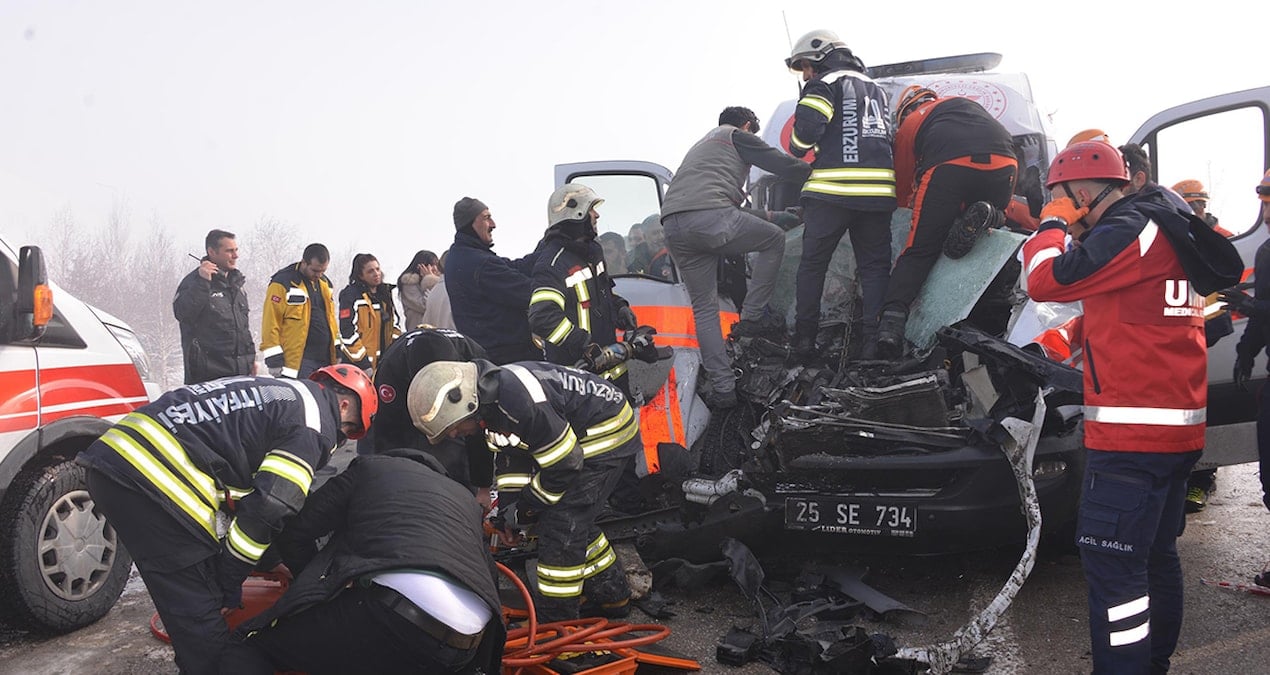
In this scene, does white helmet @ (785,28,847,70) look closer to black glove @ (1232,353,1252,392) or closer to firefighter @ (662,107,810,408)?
firefighter @ (662,107,810,408)

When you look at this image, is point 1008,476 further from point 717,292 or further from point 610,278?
point 610,278

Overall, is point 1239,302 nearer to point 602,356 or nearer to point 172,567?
point 602,356

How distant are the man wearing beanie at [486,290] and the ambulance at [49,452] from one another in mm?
1880

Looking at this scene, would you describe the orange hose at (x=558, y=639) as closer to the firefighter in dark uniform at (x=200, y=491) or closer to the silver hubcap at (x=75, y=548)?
the firefighter in dark uniform at (x=200, y=491)

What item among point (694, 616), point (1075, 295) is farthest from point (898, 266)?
point (694, 616)

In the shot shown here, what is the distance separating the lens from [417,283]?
8.40 meters

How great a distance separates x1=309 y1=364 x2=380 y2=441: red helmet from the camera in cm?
342

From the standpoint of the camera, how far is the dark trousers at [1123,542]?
111 inches

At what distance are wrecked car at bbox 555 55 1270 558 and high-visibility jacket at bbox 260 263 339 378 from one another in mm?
3119

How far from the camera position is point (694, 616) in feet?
13.4

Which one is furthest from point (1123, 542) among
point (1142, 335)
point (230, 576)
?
point (230, 576)

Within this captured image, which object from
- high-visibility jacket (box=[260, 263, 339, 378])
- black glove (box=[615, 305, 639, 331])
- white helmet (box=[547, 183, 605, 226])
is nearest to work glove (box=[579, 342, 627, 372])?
black glove (box=[615, 305, 639, 331])

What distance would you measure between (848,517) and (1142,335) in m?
1.40

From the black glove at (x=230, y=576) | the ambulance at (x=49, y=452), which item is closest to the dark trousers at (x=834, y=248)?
the black glove at (x=230, y=576)
